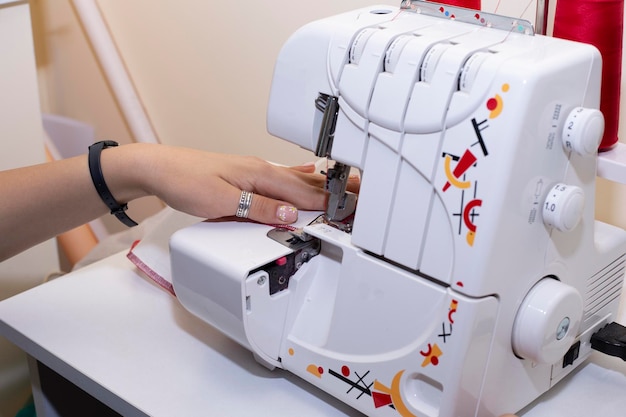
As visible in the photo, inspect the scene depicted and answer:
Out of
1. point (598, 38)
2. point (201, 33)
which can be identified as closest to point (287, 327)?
point (598, 38)

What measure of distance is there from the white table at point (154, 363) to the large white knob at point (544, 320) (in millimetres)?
121

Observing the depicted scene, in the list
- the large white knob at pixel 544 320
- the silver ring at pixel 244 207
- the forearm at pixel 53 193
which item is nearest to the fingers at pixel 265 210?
the silver ring at pixel 244 207

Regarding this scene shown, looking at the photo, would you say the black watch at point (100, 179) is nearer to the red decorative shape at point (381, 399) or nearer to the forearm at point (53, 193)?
the forearm at point (53, 193)

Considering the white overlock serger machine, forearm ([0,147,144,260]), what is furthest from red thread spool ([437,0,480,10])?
forearm ([0,147,144,260])

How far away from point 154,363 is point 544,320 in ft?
1.57

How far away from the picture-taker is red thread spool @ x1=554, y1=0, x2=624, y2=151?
906mm

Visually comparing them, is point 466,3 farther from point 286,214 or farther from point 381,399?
point 381,399

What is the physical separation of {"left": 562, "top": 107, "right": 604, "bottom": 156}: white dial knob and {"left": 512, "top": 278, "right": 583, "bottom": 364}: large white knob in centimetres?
15

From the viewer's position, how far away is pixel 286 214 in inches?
38.4

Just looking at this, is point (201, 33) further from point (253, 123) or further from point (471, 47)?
point (471, 47)

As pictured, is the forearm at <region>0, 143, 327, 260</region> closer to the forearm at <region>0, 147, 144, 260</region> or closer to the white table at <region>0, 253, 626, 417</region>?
the forearm at <region>0, 147, 144, 260</region>

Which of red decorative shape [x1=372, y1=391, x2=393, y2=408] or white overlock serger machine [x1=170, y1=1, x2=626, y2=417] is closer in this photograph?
white overlock serger machine [x1=170, y1=1, x2=626, y2=417]

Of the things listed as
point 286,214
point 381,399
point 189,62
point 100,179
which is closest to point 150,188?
point 100,179

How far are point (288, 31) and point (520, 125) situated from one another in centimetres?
83
